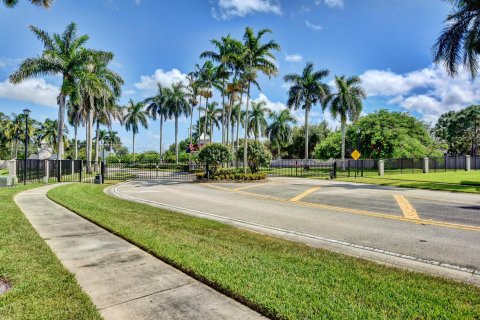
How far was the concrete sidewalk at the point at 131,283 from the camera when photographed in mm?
3414

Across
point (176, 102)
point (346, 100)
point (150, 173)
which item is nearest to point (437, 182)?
point (346, 100)

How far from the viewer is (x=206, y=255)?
5.25m

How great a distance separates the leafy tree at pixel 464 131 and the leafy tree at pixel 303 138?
2867 centimetres

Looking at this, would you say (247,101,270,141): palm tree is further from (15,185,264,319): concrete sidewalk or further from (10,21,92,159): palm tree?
(15,185,264,319): concrete sidewalk

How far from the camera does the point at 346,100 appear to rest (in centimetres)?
4075

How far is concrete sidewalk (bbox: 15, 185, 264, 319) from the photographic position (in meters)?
3.41

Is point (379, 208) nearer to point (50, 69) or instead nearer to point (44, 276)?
point (44, 276)

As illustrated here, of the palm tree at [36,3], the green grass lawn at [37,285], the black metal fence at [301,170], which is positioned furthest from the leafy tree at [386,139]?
the green grass lawn at [37,285]

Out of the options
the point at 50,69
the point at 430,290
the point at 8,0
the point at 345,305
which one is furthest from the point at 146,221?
the point at 50,69

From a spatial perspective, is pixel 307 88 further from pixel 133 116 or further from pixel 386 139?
pixel 133 116

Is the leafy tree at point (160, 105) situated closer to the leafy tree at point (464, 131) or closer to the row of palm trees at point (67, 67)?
the row of palm trees at point (67, 67)

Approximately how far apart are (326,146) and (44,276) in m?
49.7

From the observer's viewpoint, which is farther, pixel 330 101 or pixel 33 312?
pixel 330 101

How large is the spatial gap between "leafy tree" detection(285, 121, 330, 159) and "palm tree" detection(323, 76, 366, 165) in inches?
1135
